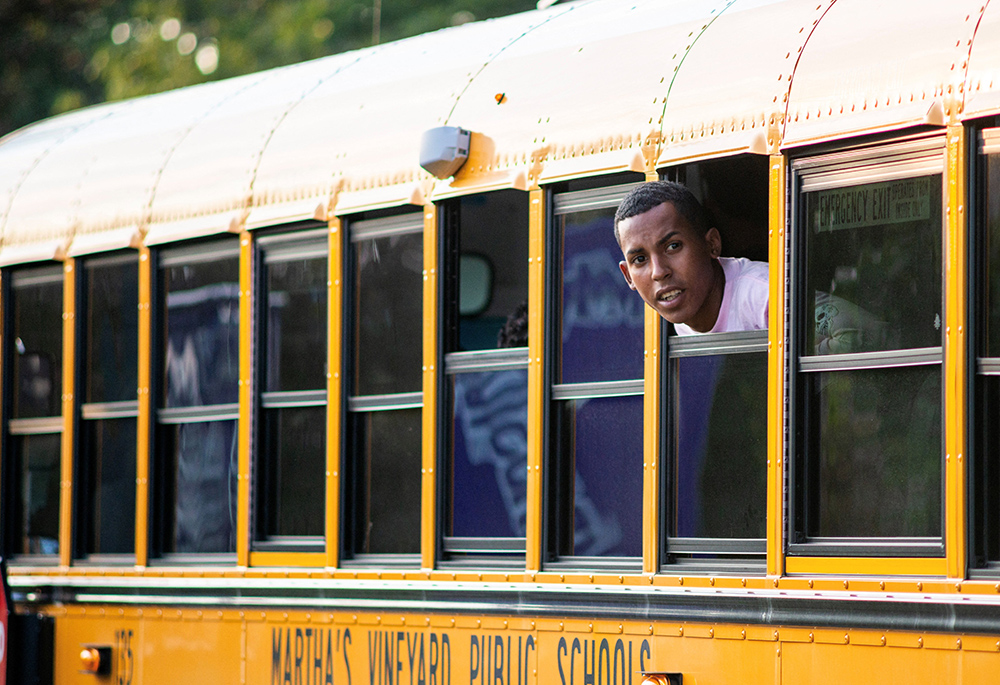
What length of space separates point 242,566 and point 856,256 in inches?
107

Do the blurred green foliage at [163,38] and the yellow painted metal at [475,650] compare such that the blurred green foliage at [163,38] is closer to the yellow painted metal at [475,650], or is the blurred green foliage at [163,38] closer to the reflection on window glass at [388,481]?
the yellow painted metal at [475,650]

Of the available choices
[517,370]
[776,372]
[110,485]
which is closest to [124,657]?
[110,485]

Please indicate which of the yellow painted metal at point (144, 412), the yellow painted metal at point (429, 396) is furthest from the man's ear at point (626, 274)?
the yellow painted metal at point (144, 412)

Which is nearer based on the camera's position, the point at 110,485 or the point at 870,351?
the point at 870,351

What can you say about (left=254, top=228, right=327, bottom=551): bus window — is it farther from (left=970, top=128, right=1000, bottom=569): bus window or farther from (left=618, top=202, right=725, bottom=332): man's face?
(left=970, top=128, right=1000, bottom=569): bus window

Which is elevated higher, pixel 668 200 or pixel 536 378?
pixel 668 200

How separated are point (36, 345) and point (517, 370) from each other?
281cm

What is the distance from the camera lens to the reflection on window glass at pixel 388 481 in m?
5.38

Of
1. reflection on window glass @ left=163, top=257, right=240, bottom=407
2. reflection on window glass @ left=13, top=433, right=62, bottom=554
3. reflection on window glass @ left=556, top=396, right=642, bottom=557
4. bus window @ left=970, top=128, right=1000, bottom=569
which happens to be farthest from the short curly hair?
reflection on window glass @ left=13, top=433, right=62, bottom=554

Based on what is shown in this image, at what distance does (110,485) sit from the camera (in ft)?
21.6

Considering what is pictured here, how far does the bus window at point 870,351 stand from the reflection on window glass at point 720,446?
0.18 m

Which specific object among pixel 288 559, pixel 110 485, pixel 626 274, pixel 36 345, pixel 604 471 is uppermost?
pixel 626 274

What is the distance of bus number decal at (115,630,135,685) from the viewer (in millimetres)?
6324

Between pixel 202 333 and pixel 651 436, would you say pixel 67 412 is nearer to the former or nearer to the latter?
pixel 202 333
